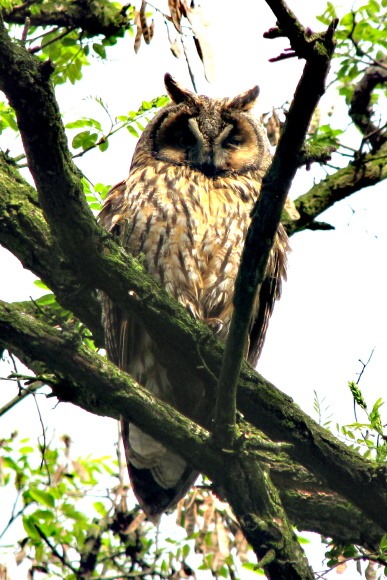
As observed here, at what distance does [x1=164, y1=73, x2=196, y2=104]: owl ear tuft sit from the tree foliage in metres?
0.16

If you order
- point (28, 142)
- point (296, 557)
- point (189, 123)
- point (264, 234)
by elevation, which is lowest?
point (296, 557)

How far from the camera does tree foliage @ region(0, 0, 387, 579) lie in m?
2.64

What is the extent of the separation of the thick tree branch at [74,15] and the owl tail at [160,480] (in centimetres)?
219

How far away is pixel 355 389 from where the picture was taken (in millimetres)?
2744

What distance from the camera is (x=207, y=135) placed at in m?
4.41

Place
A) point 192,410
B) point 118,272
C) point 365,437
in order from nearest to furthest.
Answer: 1. point 365,437
2. point 118,272
3. point 192,410

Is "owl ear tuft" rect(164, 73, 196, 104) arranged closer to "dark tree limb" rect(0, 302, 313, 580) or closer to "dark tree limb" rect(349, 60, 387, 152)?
"dark tree limb" rect(349, 60, 387, 152)

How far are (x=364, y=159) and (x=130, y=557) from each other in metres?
2.57

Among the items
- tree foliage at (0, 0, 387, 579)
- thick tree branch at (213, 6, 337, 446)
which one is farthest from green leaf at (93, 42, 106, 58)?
thick tree branch at (213, 6, 337, 446)

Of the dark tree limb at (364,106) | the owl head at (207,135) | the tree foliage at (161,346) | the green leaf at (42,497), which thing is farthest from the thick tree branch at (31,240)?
the dark tree limb at (364,106)

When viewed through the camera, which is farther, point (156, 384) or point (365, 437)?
point (156, 384)

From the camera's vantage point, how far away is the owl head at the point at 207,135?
435cm

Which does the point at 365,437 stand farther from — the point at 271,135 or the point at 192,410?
the point at 271,135

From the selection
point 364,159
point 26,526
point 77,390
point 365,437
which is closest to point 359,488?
point 365,437
